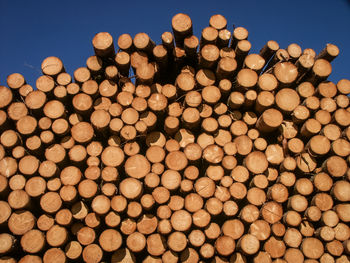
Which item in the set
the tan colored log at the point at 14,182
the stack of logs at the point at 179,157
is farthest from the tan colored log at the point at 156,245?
the tan colored log at the point at 14,182

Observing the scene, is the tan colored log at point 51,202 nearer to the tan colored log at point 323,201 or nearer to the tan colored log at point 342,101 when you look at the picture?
the tan colored log at point 323,201

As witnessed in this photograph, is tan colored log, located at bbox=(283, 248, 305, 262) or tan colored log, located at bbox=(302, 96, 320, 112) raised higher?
tan colored log, located at bbox=(302, 96, 320, 112)

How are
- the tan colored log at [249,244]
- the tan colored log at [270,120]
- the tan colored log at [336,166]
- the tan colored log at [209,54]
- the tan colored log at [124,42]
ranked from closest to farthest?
the tan colored log at [249,244] < the tan colored log at [336,166] < the tan colored log at [270,120] < the tan colored log at [209,54] < the tan colored log at [124,42]

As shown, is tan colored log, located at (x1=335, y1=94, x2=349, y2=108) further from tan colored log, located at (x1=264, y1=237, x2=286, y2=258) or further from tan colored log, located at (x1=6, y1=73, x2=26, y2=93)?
tan colored log, located at (x1=6, y1=73, x2=26, y2=93)

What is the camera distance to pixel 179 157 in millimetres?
3055

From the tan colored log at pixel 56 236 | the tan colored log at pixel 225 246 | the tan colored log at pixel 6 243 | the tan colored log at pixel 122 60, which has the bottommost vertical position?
the tan colored log at pixel 6 243

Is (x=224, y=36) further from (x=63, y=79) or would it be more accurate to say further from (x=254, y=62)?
(x=63, y=79)

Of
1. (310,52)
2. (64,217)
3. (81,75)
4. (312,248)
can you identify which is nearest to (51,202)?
(64,217)

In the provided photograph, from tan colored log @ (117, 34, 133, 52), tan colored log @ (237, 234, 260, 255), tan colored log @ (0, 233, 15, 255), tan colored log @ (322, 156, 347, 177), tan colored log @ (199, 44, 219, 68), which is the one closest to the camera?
tan colored log @ (0, 233, 15, 255)

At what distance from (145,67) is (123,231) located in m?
2.15

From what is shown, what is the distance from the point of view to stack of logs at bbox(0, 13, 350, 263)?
284 centimetres

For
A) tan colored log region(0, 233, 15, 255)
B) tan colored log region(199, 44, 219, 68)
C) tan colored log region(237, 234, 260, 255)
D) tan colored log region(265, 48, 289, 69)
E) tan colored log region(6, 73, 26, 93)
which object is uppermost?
tan colored log region(265, 48, 289, 69)

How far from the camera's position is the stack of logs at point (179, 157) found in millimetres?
2838

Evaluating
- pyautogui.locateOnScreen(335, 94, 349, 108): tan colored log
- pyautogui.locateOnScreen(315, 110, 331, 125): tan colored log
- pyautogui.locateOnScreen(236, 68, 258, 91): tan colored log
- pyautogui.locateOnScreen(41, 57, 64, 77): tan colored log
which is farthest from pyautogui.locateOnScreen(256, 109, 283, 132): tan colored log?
pyautogui.locateOnScreen(41, 57, 64, 77): tan colored log
